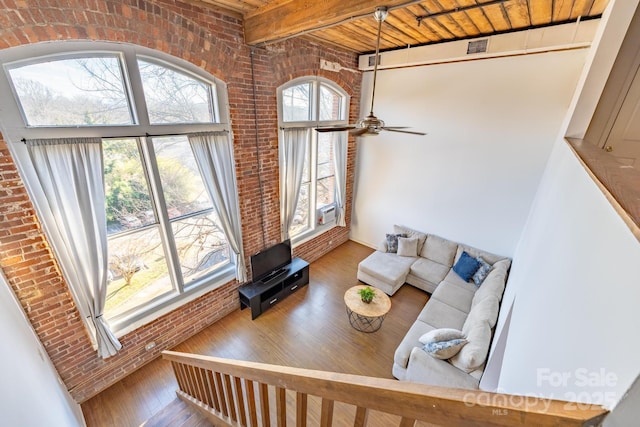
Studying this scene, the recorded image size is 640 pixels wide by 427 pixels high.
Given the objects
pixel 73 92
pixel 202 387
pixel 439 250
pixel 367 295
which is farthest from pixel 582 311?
pixel 439 250

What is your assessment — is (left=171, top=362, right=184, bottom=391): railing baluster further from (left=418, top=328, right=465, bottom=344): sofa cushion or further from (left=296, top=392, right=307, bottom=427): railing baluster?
(left=418, top=328, right=465, bottom=344): sofa cushion

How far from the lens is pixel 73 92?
2.23 metres

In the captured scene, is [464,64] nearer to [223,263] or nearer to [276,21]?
[276,21]

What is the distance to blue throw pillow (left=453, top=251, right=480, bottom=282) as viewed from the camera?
4086 millimetres

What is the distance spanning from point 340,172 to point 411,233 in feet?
6.06

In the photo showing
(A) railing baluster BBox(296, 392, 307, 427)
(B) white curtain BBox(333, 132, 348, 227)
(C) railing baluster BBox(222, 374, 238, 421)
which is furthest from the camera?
(B) white curtain BBox(333, 132, 348, 227)

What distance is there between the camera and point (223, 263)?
12.4 feet

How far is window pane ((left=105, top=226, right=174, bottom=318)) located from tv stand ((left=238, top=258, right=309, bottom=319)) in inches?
43.8

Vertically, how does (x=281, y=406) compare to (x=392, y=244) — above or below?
above

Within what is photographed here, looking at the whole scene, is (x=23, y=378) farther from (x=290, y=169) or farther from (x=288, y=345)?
(x=290, y=169)

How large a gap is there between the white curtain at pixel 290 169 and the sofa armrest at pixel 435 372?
259cm

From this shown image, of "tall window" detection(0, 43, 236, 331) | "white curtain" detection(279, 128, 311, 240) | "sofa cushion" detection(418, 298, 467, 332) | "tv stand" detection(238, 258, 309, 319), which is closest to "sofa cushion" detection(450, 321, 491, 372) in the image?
"sofa cushion" detection(418, 298, 467, 332)

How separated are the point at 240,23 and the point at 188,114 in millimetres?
1219


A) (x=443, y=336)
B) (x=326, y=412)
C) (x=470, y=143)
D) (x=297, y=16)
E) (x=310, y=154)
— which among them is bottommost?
(x=443, y=336)
